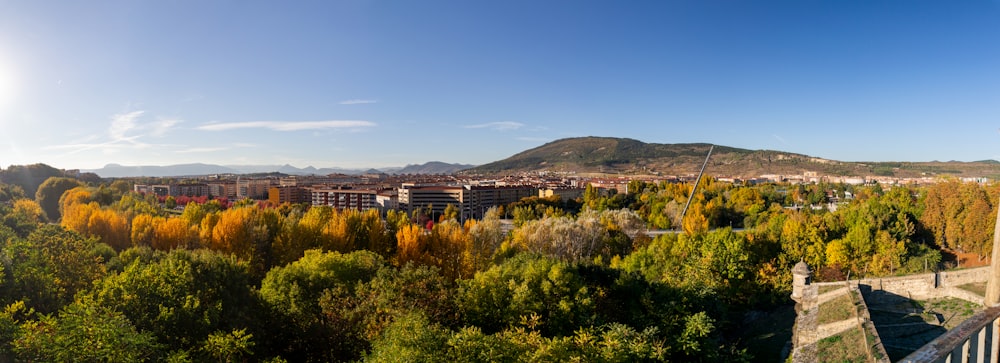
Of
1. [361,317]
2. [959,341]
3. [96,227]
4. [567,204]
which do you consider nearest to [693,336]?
[361,317]

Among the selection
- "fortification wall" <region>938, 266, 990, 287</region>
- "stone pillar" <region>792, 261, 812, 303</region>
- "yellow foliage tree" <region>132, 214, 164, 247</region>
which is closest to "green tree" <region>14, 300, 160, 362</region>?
"yellow foliage tree" <region>132, 214, 164, 247</region>

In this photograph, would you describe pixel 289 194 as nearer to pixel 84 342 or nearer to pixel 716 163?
pixel 84 342

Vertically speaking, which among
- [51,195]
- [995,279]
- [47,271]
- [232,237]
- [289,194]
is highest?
[995,279]

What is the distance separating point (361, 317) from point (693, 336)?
1092 cm

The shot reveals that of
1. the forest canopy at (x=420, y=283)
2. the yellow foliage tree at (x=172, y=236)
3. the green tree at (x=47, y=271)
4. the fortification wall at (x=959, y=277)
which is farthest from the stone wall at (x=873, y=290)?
the yellow foliage tree at (x=172, y=236)

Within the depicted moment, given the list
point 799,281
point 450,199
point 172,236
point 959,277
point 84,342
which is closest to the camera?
point 84,342

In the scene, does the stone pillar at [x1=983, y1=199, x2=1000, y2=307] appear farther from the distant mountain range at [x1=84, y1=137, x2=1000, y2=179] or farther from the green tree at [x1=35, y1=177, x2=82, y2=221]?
the distant mountain range at [x1=84, y1=137, x2=1000, y2=179]

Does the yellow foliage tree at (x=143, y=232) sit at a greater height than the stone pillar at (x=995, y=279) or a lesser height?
lesser

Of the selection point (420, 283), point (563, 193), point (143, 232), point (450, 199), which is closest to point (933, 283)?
point (420, 283)

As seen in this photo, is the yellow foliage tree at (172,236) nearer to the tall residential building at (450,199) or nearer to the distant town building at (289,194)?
the tall residential building at (450,199)

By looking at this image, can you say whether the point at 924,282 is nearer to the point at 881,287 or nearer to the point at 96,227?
the point at 881,287

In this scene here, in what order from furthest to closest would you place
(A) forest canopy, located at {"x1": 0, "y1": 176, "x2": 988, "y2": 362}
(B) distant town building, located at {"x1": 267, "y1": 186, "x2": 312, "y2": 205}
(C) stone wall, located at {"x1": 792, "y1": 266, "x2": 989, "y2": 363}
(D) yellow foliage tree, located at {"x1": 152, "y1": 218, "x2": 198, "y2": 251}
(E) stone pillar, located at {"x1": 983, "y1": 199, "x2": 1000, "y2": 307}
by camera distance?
(B) distant town building, located at {"x1": 267, "y1": 186, "x2": 312, "y2": 205}, (D) yellow foliage tree, located at {"x1": 152, "y1": 218, "x2": 198, "y2": 251}, (C) stone wall, located at {"x1": 792, "y1": 266, "x2": 989, "y2": 363}, (A) forest canopy, located at {"x1": 0, "y1": 176, "x2": 988, "y2": 362}, (E) stone pillar, located at {"x1": 983, "y1": 199, "x2": 1000, "y2": 307}

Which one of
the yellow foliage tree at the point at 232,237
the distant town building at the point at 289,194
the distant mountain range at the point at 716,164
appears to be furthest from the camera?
the distant mountain range at the point at 716,164

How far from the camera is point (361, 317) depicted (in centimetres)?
1487
